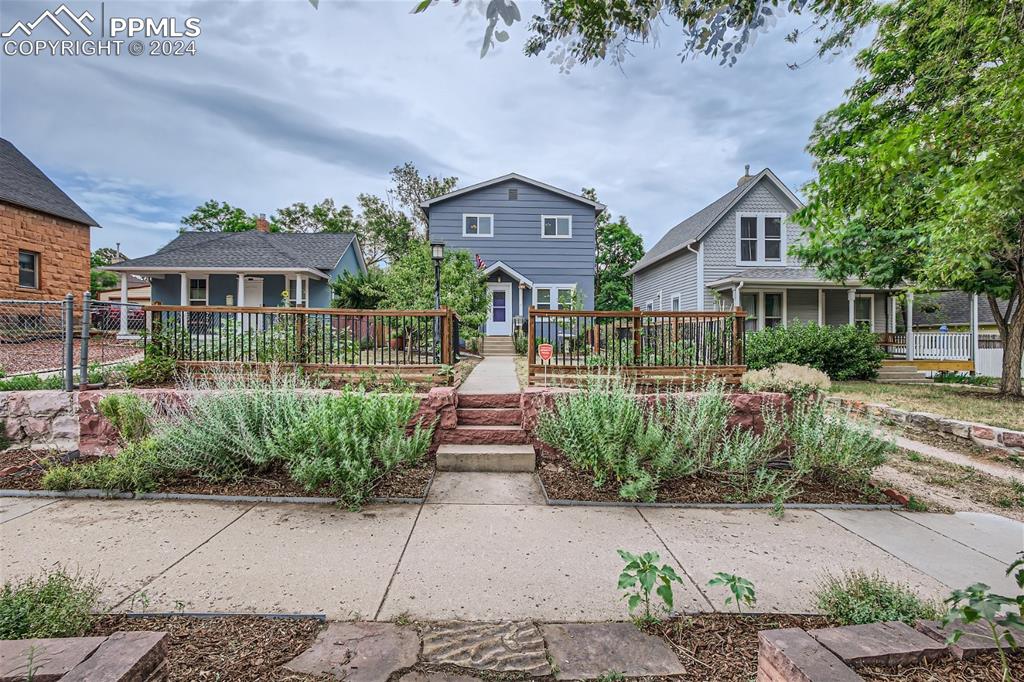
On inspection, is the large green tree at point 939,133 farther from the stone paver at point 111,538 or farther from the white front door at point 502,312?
the white front door at point 502,312

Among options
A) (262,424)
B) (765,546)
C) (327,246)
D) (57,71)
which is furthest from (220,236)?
(765,546)

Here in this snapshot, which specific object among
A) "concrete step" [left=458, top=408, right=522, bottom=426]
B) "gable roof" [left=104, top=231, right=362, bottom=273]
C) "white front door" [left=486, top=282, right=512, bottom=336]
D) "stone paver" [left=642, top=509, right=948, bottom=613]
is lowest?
"stone paver" [left=642, top=509, right=948, bottom=613]

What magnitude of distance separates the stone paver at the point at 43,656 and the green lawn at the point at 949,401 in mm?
9090

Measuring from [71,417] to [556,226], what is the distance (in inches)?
555

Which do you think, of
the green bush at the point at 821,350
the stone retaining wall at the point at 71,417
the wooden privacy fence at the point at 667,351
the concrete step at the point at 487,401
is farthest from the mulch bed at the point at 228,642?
the green bush at the point at 821,350

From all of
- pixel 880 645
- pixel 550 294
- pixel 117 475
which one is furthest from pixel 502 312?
pixel 880 645

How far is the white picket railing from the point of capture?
14383mm

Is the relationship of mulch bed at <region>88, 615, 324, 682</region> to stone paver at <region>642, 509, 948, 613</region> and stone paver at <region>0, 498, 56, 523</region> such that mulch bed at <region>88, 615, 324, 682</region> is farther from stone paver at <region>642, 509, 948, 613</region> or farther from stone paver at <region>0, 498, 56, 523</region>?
stone paver at <region>0, 498, 56, 523</region>

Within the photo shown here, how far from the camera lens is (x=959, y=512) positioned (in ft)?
12.8

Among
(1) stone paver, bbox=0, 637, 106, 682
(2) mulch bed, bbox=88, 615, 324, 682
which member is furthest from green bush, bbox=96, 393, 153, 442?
(1) stone paver, bbox=0, 637, 106, 682

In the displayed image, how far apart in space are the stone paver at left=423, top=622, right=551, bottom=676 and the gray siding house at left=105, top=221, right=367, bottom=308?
15.2m

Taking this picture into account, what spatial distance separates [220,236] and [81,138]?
1227cm

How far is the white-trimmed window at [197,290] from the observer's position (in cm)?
1667

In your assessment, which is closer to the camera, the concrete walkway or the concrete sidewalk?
the concrete sidewalk
